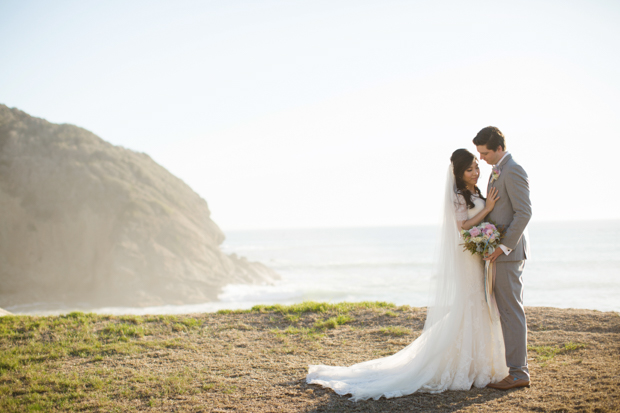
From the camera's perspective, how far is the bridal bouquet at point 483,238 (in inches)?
160

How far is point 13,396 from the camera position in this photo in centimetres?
431

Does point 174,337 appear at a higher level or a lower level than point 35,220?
lower

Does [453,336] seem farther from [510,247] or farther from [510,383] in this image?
[510,247]

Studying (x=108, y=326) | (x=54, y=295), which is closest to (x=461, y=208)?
(x=108, y=326)

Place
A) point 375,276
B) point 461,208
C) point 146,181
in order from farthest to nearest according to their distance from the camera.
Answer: point 375,276
point 146,181
point 461,208

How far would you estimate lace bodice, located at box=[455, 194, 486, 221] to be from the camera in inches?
176

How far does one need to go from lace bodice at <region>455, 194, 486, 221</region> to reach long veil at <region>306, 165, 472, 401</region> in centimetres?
5

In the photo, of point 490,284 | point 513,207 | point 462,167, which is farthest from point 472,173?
point 490,284

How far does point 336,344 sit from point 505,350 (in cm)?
278

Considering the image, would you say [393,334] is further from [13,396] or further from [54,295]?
[54,295]

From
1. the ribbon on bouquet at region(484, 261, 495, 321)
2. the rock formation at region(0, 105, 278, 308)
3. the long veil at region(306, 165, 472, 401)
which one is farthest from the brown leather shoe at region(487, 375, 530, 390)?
the rock formation at region(0, 105, 278, 308)

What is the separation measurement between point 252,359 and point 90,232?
914 inches

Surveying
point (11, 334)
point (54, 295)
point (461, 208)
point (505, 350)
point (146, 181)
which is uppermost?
point (146, 181)

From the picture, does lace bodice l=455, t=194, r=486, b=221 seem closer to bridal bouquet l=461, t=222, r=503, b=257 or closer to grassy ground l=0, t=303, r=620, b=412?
bridal bouquet l=461, t=222, r=503, b=257
